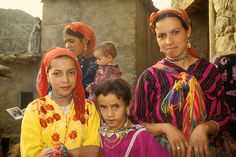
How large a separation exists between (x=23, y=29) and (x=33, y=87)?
36.1ft

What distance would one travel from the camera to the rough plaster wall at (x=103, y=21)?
32.2ft

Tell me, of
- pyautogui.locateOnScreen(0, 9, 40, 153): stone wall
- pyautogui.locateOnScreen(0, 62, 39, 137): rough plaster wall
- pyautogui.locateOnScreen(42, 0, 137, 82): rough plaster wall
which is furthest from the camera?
pyautogui.locateOnScreen(0, 62, 39, 137): rough plaster wall

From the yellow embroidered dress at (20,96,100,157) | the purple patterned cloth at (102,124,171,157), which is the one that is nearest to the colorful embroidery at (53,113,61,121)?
the yellow embroidered dress at (20,96,100,157)

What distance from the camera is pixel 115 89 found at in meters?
2.60

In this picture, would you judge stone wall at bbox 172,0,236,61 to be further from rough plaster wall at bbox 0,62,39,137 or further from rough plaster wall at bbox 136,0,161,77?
rough plaster wall at bbox 0,62,39,137

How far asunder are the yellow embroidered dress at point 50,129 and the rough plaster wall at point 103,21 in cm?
718

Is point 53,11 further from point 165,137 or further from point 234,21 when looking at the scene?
point 165,137

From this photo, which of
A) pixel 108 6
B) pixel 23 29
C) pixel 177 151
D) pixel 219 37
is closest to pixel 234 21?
pixel 219 37

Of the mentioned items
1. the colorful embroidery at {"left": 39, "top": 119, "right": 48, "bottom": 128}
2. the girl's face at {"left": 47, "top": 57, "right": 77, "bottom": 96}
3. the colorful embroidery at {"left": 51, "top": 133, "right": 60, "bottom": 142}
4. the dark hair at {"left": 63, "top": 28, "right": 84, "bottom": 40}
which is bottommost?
the colorful embroidery at {"left": 51, "top": 133, "right": 60, "bottom": 142}

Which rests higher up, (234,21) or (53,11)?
(53,11)

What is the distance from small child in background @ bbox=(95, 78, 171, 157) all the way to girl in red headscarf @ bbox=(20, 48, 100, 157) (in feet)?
0.35

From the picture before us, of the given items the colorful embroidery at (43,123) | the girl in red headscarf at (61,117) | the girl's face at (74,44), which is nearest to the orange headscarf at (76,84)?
the girl in red headscarf at (61,117)

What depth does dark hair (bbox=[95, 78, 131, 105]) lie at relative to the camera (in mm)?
2580

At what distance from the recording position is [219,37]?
16.2 feet
